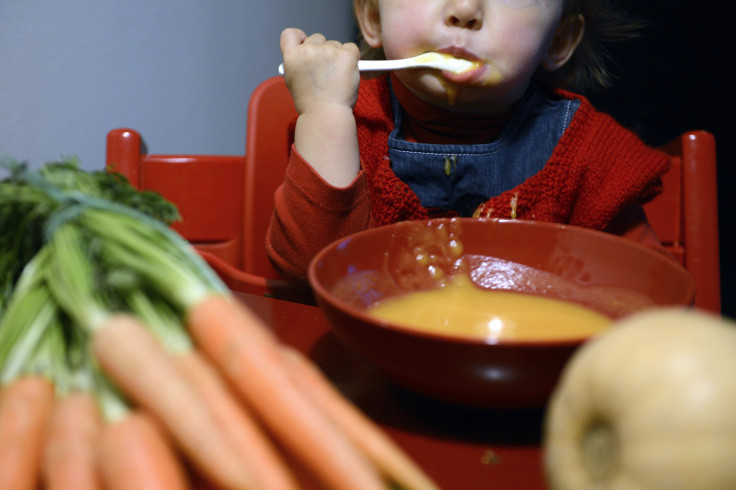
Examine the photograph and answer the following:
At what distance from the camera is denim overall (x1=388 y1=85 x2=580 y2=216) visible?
970 millimetres

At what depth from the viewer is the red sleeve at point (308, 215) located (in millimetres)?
778

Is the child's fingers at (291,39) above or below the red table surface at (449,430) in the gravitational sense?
above

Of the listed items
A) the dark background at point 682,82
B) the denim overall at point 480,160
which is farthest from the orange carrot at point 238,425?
the dark background at point 682,82

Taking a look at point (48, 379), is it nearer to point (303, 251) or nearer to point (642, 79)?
point (303, 251)

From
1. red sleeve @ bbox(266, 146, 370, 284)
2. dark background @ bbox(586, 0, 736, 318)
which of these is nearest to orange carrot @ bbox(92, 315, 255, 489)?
red sleeve @ bbox(266, 146, 370, 284)

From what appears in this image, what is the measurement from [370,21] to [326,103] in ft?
0.86

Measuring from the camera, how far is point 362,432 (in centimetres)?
36

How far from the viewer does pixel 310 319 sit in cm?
60

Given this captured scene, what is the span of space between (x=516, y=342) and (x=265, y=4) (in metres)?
1.46

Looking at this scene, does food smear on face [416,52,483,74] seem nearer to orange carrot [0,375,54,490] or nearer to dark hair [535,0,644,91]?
dark hair [535,0,644,91]

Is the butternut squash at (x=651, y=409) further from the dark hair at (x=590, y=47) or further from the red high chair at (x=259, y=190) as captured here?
the dark hair at (x=590, y=47)

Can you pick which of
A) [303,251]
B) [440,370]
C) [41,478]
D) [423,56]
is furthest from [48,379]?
[423,56]

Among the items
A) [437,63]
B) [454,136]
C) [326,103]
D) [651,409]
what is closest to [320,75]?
[326,103]

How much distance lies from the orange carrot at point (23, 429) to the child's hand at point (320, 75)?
533 millimetres
